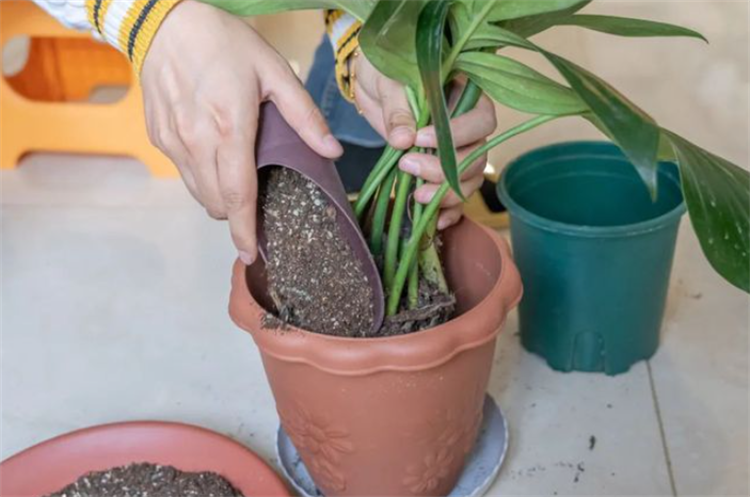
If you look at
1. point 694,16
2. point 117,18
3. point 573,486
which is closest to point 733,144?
point 694,16

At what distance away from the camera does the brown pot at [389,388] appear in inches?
27.7

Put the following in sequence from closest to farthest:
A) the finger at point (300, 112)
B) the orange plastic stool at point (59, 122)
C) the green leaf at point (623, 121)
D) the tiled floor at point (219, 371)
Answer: the green leaf at point (623, 121) → the finger at point (300, 112) → the tiled floor at point (219, 371) → the orange plastic stool at point (59, 122)

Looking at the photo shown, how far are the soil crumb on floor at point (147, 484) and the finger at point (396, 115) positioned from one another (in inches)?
13.3

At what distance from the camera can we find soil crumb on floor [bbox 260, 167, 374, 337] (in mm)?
740

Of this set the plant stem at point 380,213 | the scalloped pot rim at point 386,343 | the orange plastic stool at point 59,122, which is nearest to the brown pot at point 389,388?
the scalloped pot rim at point 386,343

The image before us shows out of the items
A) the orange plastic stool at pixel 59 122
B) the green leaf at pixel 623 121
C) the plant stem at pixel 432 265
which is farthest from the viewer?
the orange plastic stool at pixel 59 122

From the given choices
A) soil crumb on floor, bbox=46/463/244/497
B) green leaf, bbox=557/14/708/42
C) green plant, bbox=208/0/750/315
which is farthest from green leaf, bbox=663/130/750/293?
soil crumb on floor, bbox=46/463/244/497

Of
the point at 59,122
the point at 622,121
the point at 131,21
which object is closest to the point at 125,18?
the point at 131,21

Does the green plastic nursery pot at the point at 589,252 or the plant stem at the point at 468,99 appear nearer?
the plant stem at the point at 468,99

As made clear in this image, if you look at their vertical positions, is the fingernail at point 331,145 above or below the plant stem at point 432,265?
above

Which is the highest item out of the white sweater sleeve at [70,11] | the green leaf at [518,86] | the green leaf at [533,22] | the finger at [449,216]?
the green leaf at [533,22]

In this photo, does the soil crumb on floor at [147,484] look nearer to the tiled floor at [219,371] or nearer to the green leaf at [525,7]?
the tiled floor at [219,371]

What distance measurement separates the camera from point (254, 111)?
685 mm

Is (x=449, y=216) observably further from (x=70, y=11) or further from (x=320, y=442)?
(x=70, y=11)
